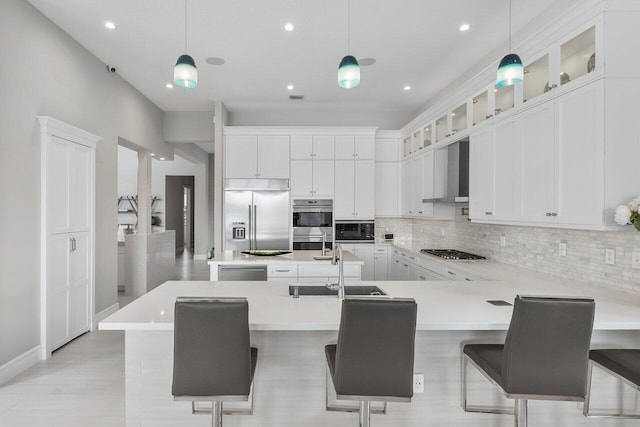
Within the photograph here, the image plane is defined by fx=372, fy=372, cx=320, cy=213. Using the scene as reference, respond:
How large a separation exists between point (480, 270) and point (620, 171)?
1.44 m

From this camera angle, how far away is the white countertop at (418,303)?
1809 millimetres

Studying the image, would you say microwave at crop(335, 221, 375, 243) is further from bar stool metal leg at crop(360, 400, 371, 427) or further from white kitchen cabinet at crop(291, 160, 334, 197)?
bar stool metal leg at crop(360, 400, 371, 427)

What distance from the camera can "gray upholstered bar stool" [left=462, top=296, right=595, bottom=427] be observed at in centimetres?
159

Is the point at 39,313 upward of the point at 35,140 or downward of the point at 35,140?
downward

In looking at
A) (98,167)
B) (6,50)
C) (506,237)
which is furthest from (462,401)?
(98,167)

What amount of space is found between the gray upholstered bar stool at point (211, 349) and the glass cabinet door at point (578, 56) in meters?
2.52

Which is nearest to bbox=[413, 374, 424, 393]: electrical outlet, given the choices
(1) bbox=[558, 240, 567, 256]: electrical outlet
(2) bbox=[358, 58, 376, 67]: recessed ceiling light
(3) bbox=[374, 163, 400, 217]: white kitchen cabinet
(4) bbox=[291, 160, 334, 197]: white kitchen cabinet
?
(1) bbox=[558, 240, 567, 256]: electrical outlet

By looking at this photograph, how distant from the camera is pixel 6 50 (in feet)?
9.76

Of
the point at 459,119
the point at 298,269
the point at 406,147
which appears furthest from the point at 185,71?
the point at 406,147

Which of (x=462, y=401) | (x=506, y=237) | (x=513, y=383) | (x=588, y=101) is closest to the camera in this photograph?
(x=513, y=383)

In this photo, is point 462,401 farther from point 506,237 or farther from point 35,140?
point 35,140

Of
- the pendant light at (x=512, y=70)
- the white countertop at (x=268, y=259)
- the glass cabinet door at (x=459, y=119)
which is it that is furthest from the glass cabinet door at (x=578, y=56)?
the white countertop at (x=268, y=259)

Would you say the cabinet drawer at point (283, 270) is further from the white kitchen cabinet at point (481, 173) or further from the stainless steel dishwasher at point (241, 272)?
the white kitchen cabinet at point (481, 173)

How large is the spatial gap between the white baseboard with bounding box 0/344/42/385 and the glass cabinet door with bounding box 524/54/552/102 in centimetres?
461
